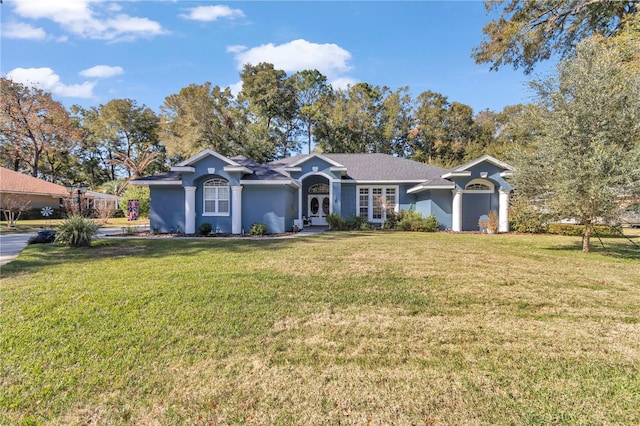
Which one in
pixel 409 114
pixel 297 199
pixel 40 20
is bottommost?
pixel 297 199

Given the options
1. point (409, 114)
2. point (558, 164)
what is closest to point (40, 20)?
point (558, 164)

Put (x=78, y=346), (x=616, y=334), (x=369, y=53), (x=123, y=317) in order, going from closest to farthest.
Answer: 1. (x=78, y=346)
2. (x=616, y=334)
3. (x=123, y=317)
4. (x=369, y=53)

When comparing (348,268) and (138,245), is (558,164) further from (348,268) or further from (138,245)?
(138,245)

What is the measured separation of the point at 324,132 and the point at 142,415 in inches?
1438

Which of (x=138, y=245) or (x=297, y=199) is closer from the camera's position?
(x=138, y=245)

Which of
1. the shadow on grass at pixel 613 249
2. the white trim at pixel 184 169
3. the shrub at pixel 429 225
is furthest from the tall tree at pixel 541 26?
the white trim at pixel 184 169

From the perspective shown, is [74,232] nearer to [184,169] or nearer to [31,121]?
[184,169]

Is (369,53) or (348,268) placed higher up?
(369,53)

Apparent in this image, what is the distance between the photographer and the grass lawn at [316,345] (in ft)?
9.72

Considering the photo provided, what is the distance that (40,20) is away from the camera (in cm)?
1066

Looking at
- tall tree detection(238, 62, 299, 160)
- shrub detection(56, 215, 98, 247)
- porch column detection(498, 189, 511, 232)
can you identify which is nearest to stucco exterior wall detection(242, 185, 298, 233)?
shrub detection(56, 215, 98, 247)

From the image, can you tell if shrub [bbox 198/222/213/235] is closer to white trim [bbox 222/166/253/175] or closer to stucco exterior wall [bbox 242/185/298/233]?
stucco exterior wall [bbox 242/185/298/233]

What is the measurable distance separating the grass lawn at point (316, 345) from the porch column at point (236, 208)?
8.67 metres

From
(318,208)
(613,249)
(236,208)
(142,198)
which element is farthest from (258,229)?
(142,198)
